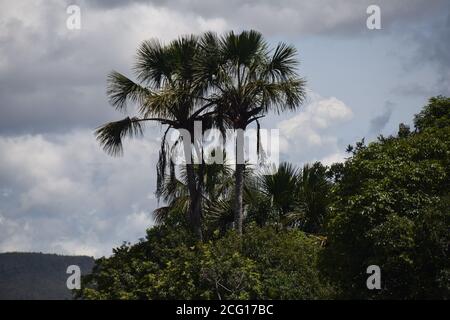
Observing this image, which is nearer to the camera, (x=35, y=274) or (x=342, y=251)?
(x=342, y=251)

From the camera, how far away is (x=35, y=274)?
314 ft

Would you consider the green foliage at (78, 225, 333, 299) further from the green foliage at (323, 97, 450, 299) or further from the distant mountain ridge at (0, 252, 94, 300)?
the distant mountain ridge at (0, 252, 94, 300)

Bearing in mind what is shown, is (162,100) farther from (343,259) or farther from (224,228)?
(343,259)

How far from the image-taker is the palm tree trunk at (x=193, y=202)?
1142 inches

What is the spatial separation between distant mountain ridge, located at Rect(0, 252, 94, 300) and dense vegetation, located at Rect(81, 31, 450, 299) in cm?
4943

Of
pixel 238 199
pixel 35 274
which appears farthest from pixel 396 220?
pixel 35 274

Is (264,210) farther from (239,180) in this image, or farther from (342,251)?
(342,251)

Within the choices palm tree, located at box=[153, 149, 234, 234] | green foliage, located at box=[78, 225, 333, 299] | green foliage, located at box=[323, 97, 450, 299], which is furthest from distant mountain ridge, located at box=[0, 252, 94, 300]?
green foliage, located at box=[323, 97, 450, 299]

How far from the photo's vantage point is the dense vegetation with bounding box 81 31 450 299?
22.2 metres

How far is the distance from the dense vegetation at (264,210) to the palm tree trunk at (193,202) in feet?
0.12

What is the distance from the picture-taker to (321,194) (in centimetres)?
3225

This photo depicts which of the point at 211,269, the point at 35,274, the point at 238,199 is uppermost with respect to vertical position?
the point at 238,199

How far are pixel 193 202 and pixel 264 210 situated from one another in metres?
3.95

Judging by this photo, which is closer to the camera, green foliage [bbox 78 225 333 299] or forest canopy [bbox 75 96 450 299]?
forest canopy [bbox 75 96 450 299]
